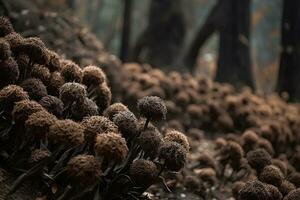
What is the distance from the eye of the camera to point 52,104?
13.1ft

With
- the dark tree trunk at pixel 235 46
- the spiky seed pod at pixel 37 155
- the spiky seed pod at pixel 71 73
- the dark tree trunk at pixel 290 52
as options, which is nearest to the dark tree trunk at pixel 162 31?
the dark tree trunk at pixel 235 46

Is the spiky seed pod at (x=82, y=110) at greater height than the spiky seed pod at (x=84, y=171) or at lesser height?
greater

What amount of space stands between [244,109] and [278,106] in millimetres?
1131

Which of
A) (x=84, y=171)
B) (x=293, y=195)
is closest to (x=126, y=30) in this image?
(x=293, y=195)

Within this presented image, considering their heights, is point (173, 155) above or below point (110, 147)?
above

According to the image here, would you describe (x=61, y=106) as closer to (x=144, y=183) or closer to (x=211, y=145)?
(x=144, y=183)

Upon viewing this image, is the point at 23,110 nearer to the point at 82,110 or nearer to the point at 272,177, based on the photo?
the point at 82,110

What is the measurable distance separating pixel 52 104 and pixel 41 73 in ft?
1.41

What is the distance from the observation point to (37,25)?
26.8ft

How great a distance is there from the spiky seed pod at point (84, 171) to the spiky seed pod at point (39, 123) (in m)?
0.29

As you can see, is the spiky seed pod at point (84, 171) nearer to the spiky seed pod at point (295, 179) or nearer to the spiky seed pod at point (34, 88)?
the spiky seed pod at point (34, 88)

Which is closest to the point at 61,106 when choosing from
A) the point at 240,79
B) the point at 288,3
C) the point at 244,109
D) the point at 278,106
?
the point at 244,109

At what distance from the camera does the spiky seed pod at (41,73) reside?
4285 millimetres

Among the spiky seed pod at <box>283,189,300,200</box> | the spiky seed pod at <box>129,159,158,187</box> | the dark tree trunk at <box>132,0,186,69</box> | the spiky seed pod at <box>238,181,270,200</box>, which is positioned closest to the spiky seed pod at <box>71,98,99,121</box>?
the spiky seed pod at <box>129,159,158,187</box>
